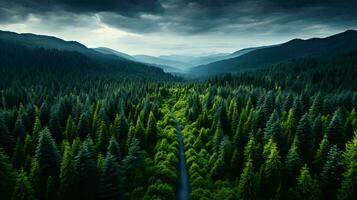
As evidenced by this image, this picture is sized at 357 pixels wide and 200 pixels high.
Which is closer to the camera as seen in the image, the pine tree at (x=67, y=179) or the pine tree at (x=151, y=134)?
the pine tree at (x=67, y=179)

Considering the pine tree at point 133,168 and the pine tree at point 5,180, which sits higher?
the pine tree at point 5,180

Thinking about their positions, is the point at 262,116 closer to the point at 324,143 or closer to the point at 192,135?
the point at 192,135

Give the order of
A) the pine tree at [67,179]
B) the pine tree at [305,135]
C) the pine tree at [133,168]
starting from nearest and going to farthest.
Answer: the pine tree at [67,179] < the pine tree at [133,168] < the pine tree at [305,135]

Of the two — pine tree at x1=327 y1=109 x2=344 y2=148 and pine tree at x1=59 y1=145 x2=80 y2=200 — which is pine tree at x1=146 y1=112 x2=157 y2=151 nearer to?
pine tree at x1=59 y1=145 x2=80 y2=200

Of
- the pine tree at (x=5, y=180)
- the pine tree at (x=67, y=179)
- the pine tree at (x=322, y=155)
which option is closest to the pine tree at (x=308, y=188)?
the pine tree at (x=322, y=155)

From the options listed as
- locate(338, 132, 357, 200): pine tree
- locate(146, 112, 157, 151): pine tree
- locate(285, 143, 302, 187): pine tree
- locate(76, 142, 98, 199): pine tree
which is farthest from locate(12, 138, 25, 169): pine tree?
locate(338, 132, 357, 200): pine tree

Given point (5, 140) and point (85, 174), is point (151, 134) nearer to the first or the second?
point (85, 174)

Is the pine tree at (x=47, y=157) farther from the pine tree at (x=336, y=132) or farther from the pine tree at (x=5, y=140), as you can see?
the pine tree at (x=336, y=132)

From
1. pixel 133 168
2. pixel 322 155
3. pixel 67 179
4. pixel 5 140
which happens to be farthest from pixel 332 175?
pixel 5 140
